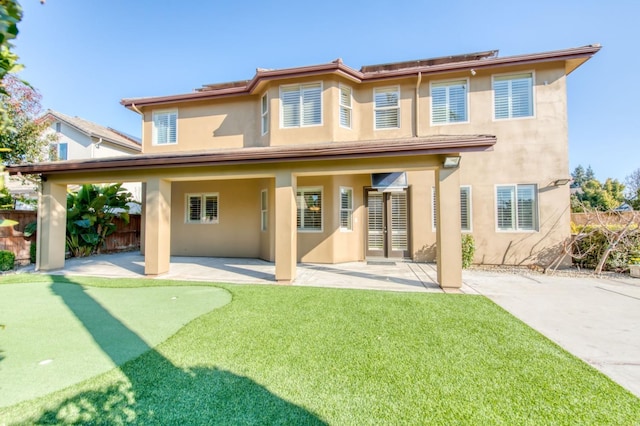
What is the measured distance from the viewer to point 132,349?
191 inches

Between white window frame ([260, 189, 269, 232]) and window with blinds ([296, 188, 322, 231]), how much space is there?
5.79 feet

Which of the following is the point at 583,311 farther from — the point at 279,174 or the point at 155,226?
the point at 155,226

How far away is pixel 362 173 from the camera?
11.4m

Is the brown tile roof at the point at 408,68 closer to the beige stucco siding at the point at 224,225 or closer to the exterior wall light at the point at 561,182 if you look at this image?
the beige stucco siding at the point at 224,225

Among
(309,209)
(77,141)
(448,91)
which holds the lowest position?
(309,209)

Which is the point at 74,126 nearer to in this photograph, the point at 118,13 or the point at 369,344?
the point at 118,13

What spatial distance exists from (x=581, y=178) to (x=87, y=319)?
3551 inches

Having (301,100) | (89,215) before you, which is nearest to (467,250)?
(301,100)

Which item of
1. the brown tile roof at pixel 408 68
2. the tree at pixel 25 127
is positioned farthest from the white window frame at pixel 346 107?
the tree at pixel 25 127

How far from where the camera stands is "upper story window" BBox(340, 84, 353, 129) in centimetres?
1324

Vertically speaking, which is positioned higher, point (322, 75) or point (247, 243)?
point (322, 75)

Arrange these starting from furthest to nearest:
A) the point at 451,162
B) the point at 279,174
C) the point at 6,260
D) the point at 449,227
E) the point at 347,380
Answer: the point at 6,260 → the point at 279,174 → the point at 449,227 → the point at 451,162 → the point at 347,380

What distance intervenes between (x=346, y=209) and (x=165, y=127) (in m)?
11.4

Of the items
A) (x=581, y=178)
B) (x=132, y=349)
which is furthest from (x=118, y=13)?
(x=581, y=178)
